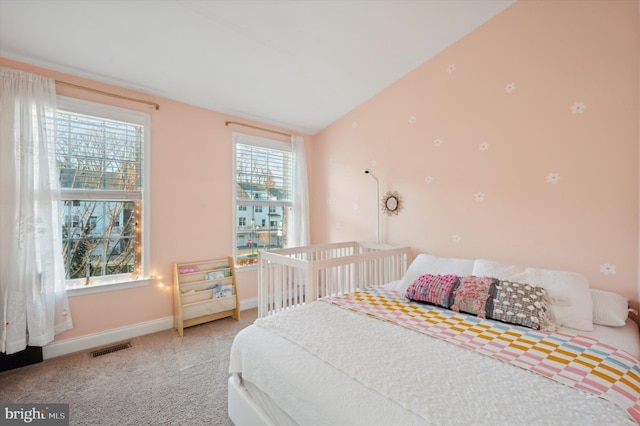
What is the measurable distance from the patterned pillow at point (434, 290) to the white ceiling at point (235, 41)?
1965mm

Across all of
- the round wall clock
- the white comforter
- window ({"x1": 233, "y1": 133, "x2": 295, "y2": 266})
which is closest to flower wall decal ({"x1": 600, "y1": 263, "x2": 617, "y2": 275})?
the white comforter

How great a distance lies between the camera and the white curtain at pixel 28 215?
6.75ft

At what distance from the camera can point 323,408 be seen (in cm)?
102

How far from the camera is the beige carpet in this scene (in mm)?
1675

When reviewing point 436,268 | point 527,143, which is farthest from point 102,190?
point 527,143

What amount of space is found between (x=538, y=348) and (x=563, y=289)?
0.64m

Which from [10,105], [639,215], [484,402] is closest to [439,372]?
[484,402]

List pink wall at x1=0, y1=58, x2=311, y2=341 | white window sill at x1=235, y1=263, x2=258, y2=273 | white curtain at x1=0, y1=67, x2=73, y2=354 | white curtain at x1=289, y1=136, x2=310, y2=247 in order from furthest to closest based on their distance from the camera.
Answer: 1. white curtain at x1=289, y1=136, x2=310, y2=247
2. white window sill at x1=235, y1=263, x2=258, y2=273
3. pink wall at x1=0, y1=58, x2=311, y2=341
4. white curtain at x1=0, y1=67, x2=73, y2=354

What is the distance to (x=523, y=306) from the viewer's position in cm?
160

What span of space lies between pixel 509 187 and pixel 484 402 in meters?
1.85

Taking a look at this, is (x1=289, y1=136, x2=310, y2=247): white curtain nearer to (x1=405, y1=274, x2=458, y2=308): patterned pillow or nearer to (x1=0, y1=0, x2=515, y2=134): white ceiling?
(x1=0, y1=0, x2=515, y2=134): white ceiling

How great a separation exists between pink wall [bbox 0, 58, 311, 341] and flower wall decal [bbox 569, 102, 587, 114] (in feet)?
9.97

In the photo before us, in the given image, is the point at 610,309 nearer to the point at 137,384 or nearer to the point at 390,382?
the point at 390,382

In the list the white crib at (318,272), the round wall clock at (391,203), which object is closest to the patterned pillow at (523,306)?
the white crib at (318,272)
